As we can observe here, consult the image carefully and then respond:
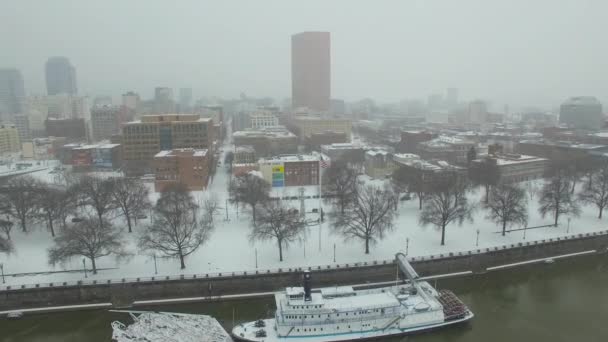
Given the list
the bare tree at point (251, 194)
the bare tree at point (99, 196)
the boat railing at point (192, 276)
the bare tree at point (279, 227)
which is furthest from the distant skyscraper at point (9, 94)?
the bare tree at point (279, 227)

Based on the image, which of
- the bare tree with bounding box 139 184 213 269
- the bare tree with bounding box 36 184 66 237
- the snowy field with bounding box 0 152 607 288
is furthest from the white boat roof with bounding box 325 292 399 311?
the bare tree with bounding box 36 184 66 237

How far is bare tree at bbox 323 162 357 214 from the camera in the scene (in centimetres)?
3916

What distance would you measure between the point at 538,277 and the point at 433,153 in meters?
43.2

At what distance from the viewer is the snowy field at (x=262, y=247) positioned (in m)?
27.8

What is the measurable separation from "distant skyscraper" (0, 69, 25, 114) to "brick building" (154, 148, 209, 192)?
173816mm

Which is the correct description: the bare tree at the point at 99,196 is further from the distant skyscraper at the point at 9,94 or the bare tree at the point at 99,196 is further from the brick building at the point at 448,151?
the distant skyscraper at the point at 9,94

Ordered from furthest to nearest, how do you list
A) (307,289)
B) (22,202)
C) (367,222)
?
(22,202), (367,222), (307,289)

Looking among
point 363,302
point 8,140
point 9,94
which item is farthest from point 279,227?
point 9,94

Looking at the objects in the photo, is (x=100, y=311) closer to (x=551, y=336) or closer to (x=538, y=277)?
(x=551, y=336)

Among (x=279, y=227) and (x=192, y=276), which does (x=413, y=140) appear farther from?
(x=192, y=276)

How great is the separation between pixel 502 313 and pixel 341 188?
66.4 ft

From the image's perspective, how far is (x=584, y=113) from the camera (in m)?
126

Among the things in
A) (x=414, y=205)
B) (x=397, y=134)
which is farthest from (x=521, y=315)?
(x=397, y=134)

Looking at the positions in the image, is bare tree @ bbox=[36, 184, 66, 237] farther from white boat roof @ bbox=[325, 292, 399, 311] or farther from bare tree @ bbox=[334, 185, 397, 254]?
white boat roof @ bbox=[325, 292, 399, 311]
